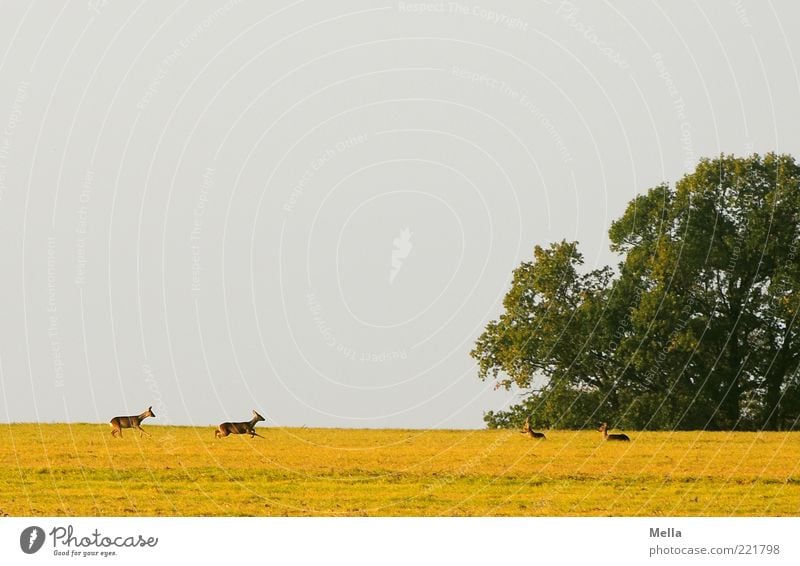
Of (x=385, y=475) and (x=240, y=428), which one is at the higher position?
(x=240, y=428)

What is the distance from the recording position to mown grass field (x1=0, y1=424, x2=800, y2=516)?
29469 millimetres

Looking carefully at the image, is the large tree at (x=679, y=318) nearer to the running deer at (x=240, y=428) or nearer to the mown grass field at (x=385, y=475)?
the mown grass field at (x=385, y=475)

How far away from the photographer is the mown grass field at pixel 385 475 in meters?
29.5

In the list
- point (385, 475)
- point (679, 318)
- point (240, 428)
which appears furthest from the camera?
point (679, 318)

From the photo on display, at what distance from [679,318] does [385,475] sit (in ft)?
85.3

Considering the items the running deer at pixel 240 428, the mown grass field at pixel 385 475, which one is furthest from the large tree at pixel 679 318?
the running deer at pixel 240 428

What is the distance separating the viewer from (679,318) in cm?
5731

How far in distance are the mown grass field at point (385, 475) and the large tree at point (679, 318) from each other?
10.8 metres

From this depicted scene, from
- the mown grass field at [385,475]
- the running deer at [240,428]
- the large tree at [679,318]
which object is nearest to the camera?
the mown grass field at [385,475]

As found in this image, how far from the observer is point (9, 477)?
109ft

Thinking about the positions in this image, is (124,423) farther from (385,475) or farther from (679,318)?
(679,318)

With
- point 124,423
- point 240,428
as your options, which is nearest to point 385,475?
point 240,428

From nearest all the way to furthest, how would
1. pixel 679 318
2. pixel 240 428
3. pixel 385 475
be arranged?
pixel 385 475 → pixel 240 428 → pixel 679 318
